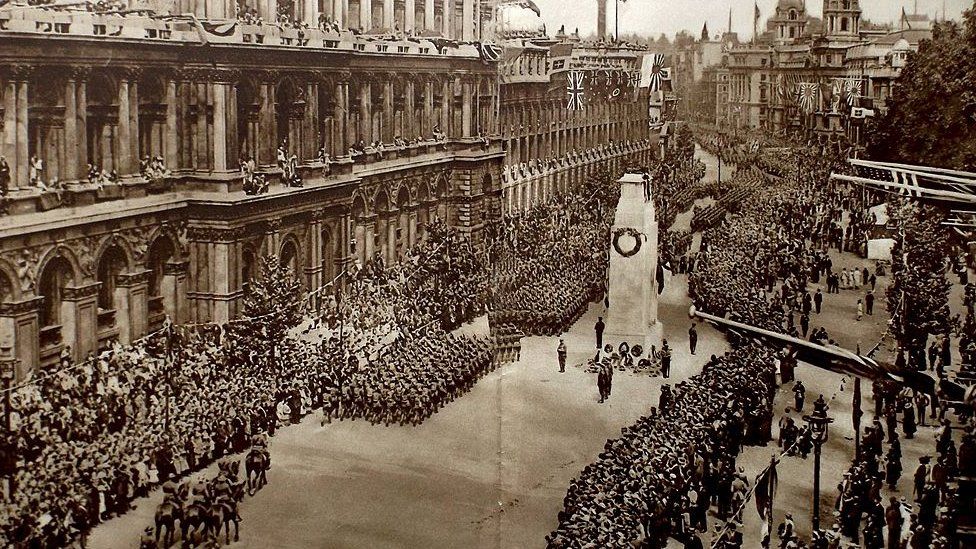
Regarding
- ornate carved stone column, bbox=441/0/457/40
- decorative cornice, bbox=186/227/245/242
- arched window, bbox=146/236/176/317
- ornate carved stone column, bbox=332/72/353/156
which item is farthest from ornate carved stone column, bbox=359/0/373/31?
arched window, bbox=146/236/176/317

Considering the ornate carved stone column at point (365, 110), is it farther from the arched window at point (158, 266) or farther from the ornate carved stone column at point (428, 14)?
the arched window at point (158, 266)

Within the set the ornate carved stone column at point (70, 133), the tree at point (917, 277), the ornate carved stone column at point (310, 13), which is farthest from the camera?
the tree at point (917, 277)

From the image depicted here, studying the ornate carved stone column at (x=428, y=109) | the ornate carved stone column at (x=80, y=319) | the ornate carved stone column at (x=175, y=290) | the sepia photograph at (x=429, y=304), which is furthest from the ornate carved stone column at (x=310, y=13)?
the ornate carved stone column at (x=80, y=319)

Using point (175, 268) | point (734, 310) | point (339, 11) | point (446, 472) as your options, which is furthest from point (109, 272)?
point (734, 310)

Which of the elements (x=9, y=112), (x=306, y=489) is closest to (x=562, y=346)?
(x=306, y=489)

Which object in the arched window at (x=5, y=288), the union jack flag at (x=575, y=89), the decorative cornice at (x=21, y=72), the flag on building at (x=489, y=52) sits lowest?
the arched window at (x=5, y=288)

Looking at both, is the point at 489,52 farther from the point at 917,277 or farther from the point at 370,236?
the point at 917,277
